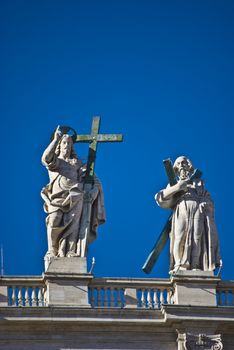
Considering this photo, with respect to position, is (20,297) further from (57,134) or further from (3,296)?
(57,134)

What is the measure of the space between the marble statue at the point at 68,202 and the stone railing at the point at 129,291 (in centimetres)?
86

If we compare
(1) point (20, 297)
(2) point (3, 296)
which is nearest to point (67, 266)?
(1) point (20, 297)

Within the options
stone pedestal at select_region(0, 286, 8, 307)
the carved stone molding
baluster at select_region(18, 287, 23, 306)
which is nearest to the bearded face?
baluster at select_region(18, 287, 23, 306)

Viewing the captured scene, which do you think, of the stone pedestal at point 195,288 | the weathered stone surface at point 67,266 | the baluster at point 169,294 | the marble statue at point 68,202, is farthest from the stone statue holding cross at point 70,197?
the stone pedestal at point 195,288

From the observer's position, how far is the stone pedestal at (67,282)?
126ft

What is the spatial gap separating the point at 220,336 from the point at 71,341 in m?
3.32

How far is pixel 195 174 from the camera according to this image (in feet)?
134

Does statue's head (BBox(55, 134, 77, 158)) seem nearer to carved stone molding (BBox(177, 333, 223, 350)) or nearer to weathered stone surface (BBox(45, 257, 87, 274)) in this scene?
weathered stone surface (BBox(45, 257, 87, 274))

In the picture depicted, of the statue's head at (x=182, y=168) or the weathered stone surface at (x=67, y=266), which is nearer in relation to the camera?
the weathered stone surface at (x=67, y=266)

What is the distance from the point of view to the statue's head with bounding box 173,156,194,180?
1608 inches

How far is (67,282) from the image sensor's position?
3853 cm

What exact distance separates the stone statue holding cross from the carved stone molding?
2934 millimetres

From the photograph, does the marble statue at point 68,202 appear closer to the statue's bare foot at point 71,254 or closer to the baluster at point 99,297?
the statue's bare foot at point 71,254

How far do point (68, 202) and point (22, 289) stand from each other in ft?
7.96
